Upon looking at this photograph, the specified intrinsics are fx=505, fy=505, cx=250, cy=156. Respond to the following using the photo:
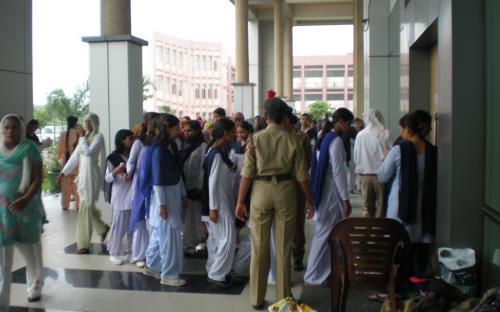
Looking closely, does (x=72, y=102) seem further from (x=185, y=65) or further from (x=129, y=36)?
(x=185, y=65)

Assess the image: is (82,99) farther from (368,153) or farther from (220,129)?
(220,129)

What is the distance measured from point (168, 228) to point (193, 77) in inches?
3386

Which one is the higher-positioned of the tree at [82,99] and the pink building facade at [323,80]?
the pink building facade at [323,80]

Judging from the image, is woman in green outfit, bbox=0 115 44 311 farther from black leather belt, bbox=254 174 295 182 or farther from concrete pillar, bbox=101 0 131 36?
concrete pillar, bbox=101 0 131 36

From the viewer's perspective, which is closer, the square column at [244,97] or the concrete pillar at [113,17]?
the concrete pillar at [113,17]

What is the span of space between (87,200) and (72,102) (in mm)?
11449

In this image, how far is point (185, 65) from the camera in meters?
88.0

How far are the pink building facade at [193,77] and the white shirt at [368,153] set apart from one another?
78092 millimetres

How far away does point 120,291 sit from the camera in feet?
16.6

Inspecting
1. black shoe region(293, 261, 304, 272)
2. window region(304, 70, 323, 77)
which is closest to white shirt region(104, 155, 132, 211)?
black shoe region(293, 261, 304, 272)

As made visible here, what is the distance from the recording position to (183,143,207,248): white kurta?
621 cm

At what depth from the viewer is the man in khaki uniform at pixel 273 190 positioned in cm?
430

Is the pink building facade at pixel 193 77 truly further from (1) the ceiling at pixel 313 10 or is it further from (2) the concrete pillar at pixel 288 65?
(2) the concrete pillar at pixel 288 65

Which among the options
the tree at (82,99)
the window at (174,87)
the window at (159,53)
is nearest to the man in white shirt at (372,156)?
the tree at (82,99)
